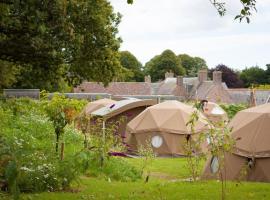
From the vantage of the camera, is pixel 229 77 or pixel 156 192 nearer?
→ pixel 156 192

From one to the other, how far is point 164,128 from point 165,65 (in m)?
77.5

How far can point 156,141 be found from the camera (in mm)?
24922

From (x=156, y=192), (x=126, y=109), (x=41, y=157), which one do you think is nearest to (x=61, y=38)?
(x=41, y=157)

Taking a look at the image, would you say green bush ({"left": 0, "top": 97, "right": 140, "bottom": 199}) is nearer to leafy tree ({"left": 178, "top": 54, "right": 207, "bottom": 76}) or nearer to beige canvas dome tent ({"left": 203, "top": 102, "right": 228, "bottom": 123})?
beige canvas dome tent ({"left": 203, "top": 102, "right": 228, "bottom": 123})

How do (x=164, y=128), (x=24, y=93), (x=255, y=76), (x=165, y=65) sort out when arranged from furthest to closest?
(x=165, y=65) < (x=255, y=76) < (x=24, y=93) < (x=164, y=128)

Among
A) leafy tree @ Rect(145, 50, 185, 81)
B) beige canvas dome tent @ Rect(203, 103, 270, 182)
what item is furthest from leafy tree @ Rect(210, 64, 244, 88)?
beige canvas dome tent @ Rect(203, 103, 270, 182)

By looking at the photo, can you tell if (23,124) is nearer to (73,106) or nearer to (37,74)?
(37,74)

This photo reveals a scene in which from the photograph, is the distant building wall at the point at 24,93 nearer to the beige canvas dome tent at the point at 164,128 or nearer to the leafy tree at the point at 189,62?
the beige canvas dome tent at the point at 164,128

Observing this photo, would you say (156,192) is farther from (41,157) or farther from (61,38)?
(61,38)

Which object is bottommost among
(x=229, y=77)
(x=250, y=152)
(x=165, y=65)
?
(x=250, y=152)

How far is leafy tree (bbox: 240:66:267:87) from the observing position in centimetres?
9554

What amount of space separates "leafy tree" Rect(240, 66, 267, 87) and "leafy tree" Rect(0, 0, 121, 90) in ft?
248

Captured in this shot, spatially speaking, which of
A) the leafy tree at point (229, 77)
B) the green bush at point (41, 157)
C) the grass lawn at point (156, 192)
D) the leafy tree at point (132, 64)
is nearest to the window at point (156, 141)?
the green bush at point (41, 157)

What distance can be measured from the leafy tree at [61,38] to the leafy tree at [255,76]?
248 feet
